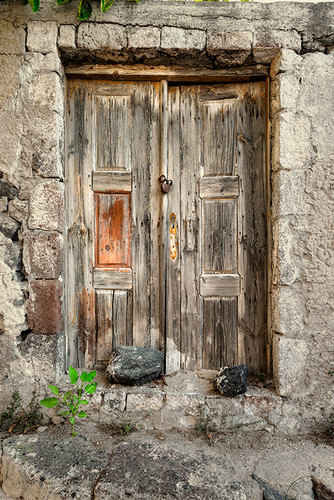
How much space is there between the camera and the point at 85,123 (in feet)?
8.03

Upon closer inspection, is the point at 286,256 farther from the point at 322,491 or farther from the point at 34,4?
the point at 34,4

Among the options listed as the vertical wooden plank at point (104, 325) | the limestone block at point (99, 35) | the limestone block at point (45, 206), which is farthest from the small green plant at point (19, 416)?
the limestone block at point (99, 35)

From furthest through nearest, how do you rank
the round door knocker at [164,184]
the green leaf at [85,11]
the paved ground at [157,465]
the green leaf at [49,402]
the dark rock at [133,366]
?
the round door knocker at [164,184], the dark rock at [133,366], the green leaf at [85,11], the green leaf at [49,402], the paved ground at [157,465]

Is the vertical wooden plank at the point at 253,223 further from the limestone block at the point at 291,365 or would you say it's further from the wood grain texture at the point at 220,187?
the limestone block at the point at 291,365

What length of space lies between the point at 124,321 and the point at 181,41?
2.05 meters

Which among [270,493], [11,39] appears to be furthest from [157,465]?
[11,39]

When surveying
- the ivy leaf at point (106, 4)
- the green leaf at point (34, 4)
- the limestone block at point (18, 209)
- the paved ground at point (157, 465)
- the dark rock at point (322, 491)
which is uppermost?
the ivy leaf at point (106, 4)

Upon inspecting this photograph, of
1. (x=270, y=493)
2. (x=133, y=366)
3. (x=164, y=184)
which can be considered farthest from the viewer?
(x=164, y=184)

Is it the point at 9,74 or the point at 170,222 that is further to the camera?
the point at 170,222

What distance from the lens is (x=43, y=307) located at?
220cm

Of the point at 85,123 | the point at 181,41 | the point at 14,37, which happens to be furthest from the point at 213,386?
the point at 14,37

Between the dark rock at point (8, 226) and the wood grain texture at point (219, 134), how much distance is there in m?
1.47

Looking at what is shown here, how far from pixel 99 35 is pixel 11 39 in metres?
0.60

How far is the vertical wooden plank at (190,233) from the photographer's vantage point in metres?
2.47
